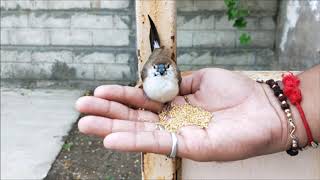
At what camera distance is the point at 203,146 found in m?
1.28

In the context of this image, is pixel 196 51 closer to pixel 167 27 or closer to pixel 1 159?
pixel 1 159

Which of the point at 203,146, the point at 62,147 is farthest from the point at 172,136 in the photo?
the point at 62,147

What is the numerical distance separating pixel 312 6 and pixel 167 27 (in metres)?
1.76

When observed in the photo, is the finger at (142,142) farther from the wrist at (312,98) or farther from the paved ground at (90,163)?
the paved ground at (90,163)

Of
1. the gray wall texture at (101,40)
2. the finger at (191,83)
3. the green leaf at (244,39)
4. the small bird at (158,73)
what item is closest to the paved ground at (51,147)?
the gray wall texture at (101,40)

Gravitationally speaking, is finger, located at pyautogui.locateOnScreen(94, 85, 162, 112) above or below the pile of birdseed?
above

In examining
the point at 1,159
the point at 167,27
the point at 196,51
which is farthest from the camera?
the point at 196,51

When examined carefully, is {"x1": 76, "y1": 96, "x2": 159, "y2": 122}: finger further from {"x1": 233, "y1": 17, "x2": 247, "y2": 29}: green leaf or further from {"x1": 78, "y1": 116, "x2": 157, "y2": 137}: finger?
{"x1": 233, "y1": 17, "x2": 247, "y2": 29}: green leaf

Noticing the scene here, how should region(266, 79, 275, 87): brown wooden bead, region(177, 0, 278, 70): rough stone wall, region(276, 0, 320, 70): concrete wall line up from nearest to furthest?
region(266, 79, 275, 87): brown wooden bead < region(276, 0, 320, 70): concrete wall < region(177, 0, 278, 70): rough stone wall

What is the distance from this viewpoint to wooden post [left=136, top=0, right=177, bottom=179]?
140 cm

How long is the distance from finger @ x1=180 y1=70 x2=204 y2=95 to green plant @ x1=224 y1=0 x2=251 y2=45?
1896mm

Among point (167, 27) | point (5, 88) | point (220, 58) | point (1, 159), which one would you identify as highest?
point (167, 27)

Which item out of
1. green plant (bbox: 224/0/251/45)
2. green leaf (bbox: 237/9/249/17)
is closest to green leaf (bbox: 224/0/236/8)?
green plant (bbox: 224/0/251/45)

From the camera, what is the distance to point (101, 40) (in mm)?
3818
